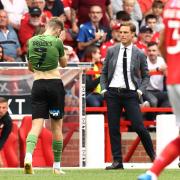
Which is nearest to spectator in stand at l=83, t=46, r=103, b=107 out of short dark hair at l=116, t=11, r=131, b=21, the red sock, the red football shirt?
short dark hair at l=116, t=11, r=131, b=21

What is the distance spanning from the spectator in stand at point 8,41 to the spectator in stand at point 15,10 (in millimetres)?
708

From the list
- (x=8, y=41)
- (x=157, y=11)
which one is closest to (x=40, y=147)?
(x=8, y=41)

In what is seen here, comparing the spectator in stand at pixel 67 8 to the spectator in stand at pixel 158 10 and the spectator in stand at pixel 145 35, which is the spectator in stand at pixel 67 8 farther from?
the spectator in stand at pixel 158 10

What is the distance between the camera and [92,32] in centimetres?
2031

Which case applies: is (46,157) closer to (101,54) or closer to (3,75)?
(3,75)

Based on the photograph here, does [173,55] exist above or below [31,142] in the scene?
above

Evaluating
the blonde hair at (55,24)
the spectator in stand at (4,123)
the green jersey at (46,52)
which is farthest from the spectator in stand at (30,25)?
the blonde hair at (55,24)

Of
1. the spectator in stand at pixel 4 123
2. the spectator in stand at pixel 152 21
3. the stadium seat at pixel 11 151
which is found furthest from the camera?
the spectator in stand at pixel 152 21

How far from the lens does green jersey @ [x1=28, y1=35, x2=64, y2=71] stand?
13648mm

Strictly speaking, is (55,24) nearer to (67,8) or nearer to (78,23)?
(78,23)

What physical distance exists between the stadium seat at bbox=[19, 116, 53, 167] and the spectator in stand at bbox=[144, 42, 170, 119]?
224cm

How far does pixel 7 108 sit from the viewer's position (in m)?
16.5

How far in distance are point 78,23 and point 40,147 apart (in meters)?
4.79

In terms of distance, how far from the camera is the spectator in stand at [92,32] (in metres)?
20.1
